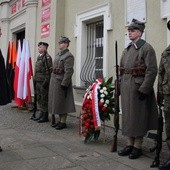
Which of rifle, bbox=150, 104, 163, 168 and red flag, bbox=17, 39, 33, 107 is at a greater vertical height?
red flag, bbox=17, 39, 33, 107

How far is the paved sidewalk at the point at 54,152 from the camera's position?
4.44 meters

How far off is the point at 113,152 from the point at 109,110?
2.46 feet

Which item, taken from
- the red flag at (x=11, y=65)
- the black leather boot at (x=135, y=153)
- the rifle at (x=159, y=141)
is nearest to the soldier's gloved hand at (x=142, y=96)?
the rifle at (x=159, y=141)

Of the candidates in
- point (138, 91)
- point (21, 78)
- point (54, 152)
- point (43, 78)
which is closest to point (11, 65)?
point (21, 78)

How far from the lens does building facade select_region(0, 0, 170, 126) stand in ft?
20.3

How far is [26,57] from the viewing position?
30.8ft

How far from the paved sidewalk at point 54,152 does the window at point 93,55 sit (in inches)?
64.0

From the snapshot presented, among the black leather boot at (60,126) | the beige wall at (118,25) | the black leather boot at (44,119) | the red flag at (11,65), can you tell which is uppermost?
the beige wall at (118,25)

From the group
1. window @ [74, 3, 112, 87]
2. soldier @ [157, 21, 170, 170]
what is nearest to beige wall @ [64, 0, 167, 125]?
window @ [74, 3, 112, 87]

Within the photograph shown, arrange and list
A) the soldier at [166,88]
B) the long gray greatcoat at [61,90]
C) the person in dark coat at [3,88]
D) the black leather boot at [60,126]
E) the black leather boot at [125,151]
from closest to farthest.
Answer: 1. the soldier at [166,88]
2. the black leather boot at [125,151]
3. the person in dark coat at [3,88]
4. the long gray greatcoat at [61,90]
5. the black leather boot at [60,126]

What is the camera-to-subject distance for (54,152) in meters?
5.12

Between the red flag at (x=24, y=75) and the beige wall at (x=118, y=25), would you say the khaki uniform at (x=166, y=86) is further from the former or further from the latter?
the red flag at (x=24, y=75)

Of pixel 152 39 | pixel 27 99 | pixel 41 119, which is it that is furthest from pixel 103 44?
pixel 27 99

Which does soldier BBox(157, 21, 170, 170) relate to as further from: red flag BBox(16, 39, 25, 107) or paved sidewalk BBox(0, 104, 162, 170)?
red flag BBox(16, 39, 25, 107)
